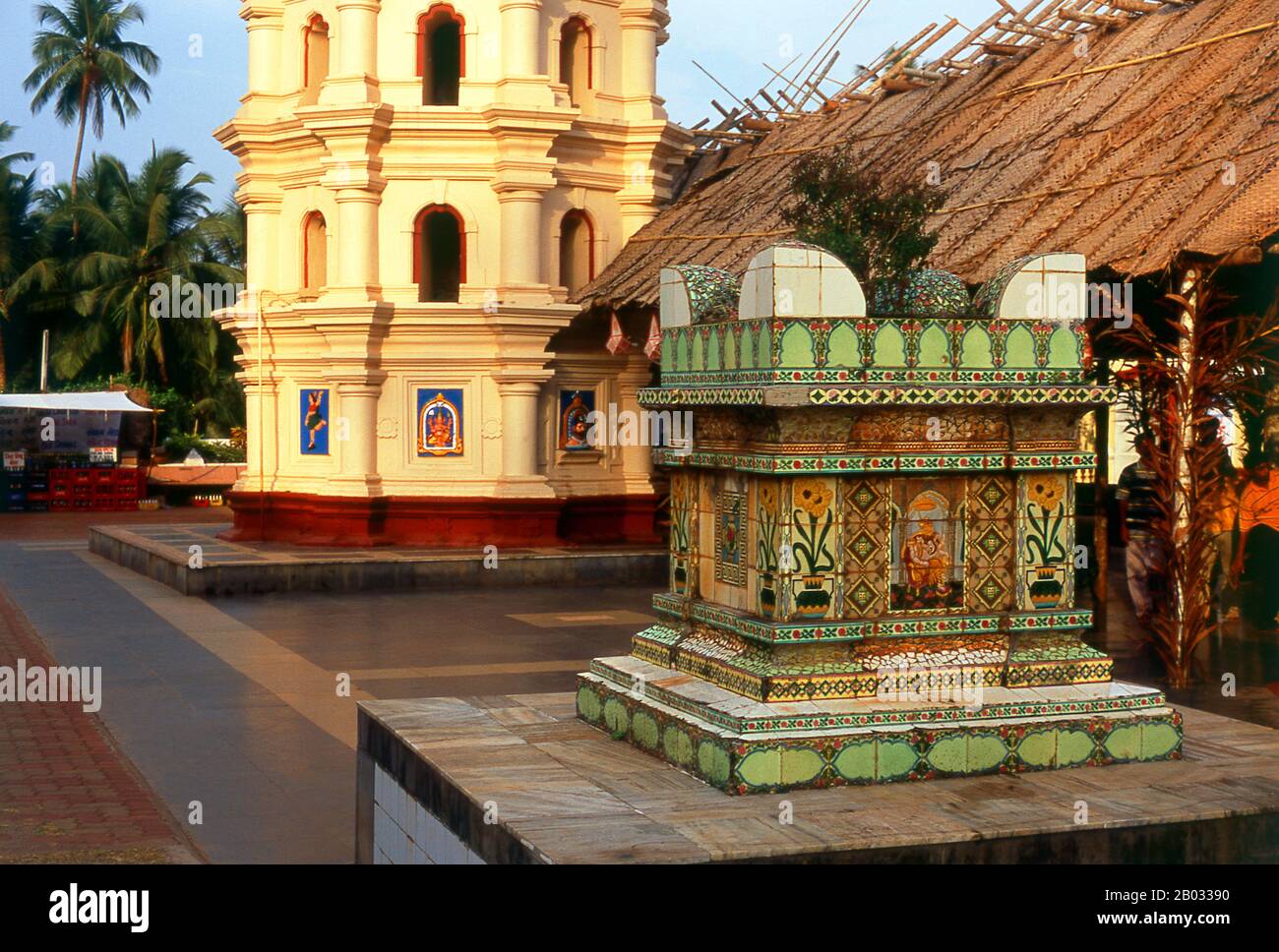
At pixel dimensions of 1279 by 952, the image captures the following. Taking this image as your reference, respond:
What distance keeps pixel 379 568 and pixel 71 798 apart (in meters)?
10.5

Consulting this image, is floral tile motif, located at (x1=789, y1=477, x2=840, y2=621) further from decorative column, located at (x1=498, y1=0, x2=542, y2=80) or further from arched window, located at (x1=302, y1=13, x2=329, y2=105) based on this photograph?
arched window, located at (x1=302, y1=13, x2=329, y2=105)

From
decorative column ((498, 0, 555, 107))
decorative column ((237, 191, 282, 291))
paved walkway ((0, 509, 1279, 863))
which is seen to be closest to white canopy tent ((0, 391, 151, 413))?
decorative column ((237, 191, 282, 291))

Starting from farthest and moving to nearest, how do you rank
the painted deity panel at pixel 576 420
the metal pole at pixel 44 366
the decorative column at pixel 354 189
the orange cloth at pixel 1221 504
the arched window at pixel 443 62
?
the metal pole at pixel 44 366, the arched window at pixel 443 62, the painted deity panel at pixel 576 420, the decorative column at pixel 354 189, the orange cloth at pixel 1221 504

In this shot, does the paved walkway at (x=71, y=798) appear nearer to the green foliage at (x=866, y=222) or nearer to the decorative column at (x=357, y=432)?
the green foliage at (x=866, y=222)

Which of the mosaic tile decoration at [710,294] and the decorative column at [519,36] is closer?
the mosaic tile decoration at [710,294]

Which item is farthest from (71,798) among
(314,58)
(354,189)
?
(314,58)

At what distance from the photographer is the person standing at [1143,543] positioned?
474 inches

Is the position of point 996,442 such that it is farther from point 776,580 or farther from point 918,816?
point 918,816

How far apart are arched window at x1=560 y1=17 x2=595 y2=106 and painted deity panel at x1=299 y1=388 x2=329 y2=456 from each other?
549cm

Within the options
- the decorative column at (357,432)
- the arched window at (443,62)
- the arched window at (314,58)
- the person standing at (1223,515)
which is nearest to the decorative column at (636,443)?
the decorative column at (357,432)

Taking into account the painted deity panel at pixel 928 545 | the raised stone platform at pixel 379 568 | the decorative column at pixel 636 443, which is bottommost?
the raised stone platform at pixel 379 568

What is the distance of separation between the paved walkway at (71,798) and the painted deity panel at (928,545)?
335 cm

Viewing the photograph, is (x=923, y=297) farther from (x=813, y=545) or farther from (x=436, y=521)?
(x=436, y=521)

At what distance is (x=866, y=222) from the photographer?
22.4 ft
